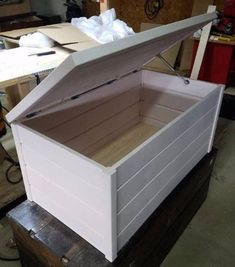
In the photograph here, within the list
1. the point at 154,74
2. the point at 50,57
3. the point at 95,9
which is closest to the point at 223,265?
the point at 154,74

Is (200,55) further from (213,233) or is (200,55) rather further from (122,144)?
(213,233)

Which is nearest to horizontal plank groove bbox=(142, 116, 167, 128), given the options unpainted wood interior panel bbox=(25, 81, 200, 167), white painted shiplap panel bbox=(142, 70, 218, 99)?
unpainted wood interior panel bbox=(25, 81, 200, 167)

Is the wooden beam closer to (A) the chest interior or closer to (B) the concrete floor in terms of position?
(A) the chest interior

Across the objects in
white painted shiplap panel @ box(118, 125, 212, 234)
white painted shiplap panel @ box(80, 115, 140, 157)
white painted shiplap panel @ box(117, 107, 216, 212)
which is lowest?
white painted shiplap panel @ box(80, 115, 140, 157)

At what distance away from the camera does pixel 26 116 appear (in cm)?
98

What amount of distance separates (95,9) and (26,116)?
3814 millimetres

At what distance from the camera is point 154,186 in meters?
0.96

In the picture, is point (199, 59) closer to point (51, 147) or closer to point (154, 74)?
point (154, 74)

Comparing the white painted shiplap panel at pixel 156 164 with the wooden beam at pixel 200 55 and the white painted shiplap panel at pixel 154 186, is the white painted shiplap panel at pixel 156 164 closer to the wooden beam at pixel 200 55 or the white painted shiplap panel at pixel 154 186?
the white painted shiplap panel at pixel 154 186

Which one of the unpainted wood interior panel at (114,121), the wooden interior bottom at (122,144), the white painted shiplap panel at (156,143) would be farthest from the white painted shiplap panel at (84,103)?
the white painted shiplap panel at (156,143)

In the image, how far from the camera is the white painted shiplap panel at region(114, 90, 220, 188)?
74cm

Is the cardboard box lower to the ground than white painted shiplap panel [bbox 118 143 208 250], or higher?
higher

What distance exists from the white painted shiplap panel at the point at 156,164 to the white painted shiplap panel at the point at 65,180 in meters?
0.07

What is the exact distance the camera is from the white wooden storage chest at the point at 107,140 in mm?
735
